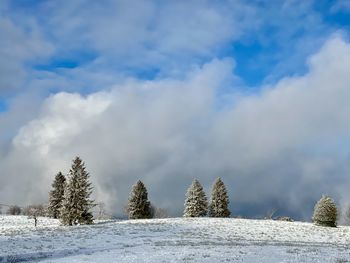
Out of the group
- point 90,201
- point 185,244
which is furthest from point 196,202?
point 185,244

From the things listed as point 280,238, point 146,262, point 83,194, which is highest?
point 83,194

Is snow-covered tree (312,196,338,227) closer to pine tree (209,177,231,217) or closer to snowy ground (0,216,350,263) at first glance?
snowy ground (0,216,350,263)

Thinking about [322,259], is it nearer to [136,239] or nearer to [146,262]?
[146,262]

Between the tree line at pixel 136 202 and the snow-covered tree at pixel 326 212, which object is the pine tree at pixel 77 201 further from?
the snow-covered tree at pixel 326 212

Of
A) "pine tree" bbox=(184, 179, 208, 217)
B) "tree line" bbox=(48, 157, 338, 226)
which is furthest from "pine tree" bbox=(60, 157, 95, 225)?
"pine tree" bbox=(184, 179, 208, 217)

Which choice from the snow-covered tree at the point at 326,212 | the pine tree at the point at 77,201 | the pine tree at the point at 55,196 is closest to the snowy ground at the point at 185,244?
the snow-covered tree at the point at 326,212

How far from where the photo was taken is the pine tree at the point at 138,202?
8062 cm

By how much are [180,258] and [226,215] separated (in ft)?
192

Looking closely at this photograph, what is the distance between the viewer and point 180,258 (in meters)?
28.0

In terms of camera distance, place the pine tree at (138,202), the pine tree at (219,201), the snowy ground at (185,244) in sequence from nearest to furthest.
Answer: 1. the snowy ground at (185,244)
2. the pine tree at (138,202)
3. the pine tree at (219,201)

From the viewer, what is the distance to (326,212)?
2446 inches

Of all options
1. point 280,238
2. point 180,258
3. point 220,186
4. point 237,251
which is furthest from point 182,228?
point 220,186

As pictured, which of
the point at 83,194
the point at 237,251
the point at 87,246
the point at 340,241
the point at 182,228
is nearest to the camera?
the point at 237,251

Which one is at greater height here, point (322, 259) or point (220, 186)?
point (220, 186)
